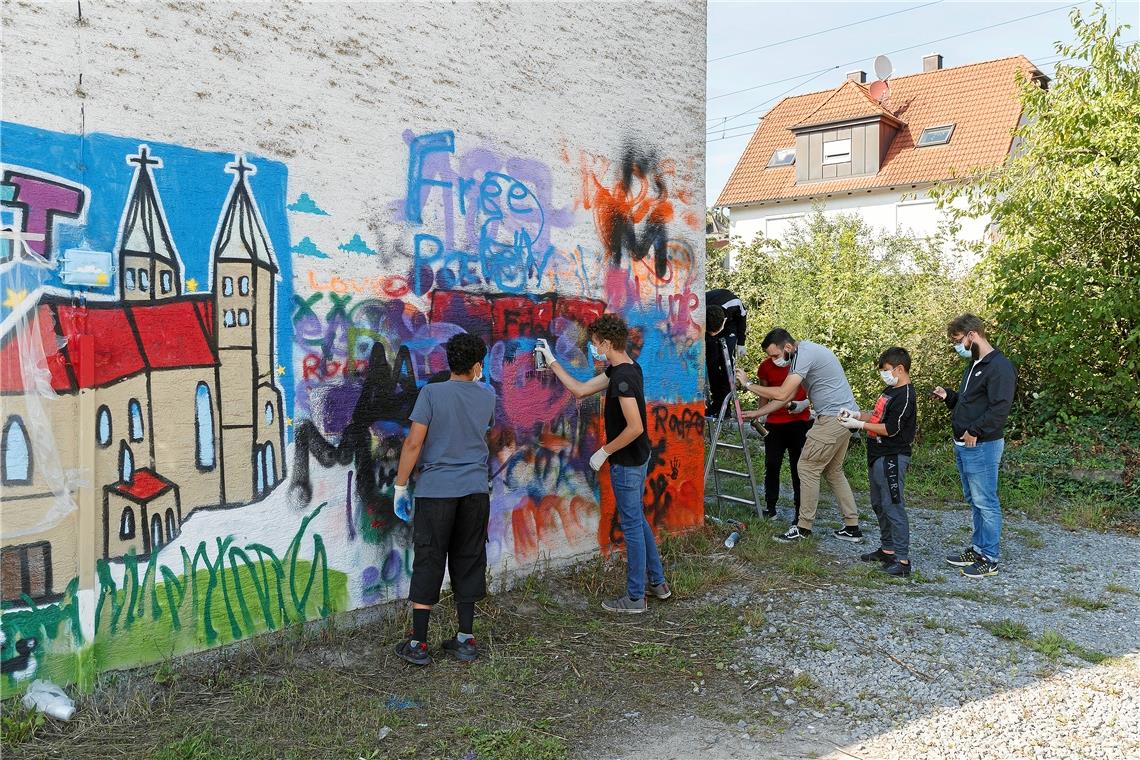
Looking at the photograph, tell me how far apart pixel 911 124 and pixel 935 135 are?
1104mm

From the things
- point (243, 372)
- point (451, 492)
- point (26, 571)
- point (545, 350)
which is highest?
point (545, 350)

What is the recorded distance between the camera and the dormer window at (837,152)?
86.9 feet

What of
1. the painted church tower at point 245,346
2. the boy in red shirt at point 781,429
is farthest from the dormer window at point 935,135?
the painted church tower at point 245,346

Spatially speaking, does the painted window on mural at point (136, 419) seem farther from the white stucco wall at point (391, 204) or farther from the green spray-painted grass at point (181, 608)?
the green spray-painted grass at point (181, 608)

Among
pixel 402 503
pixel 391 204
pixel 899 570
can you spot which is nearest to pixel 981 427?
pixel 899 570

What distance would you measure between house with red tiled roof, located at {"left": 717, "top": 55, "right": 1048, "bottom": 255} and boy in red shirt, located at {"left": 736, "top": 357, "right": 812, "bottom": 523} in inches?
673

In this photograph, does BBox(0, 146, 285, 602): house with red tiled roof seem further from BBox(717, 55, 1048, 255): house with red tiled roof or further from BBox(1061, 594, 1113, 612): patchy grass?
BBox(717, 55, 1048, 255): house with red tiled roof

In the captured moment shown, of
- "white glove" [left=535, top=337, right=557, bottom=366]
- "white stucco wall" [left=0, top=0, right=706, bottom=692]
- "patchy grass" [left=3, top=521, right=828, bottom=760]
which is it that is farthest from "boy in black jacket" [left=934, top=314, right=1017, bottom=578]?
"white glove" [left=535, top=337, right=557, bottom=366]

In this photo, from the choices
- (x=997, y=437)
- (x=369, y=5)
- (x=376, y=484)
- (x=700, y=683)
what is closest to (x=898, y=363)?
(x=997, y=437)

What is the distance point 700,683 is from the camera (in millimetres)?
4828

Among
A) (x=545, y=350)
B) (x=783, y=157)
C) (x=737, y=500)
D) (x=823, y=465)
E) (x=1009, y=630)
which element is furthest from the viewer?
(x=783, y=157)

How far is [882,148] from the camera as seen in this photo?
1023 inches

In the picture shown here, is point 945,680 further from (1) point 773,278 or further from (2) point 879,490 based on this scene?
(1) point 773,278

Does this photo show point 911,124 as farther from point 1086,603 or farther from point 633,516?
point 633,516
